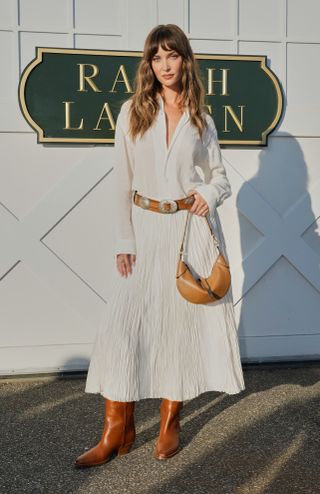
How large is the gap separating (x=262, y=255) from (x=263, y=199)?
0.40 meters

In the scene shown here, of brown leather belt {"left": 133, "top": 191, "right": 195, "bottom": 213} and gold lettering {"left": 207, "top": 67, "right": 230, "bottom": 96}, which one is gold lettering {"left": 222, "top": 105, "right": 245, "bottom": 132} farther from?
brown leather belt {"left": 133, "top": 191, "right": 195, "bottom": 213}

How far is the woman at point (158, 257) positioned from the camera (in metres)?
2.43

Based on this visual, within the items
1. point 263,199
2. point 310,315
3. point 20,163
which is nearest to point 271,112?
point 263,199

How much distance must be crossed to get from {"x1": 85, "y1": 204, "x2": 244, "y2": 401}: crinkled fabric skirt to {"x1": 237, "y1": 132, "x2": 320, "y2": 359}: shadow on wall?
→ 58.0 inches

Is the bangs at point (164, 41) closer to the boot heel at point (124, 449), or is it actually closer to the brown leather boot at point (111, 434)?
the brown leather boot at point (111, 434)

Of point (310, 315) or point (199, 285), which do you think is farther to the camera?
point (310, 315)

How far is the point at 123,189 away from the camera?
8.14 feet

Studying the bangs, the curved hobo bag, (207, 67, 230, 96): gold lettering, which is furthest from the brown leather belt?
(207, 67, 230, 96): gold lettering

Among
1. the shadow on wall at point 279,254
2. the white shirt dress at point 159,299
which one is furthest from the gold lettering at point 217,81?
the white shirt dress at point 159,299

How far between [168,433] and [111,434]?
278 millimetres

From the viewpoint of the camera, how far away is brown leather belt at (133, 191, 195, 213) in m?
2.44

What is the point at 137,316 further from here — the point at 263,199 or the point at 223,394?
the point at 263,199

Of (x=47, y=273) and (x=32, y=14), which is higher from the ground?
(x=32, y=14)

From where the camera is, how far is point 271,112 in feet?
12.8
